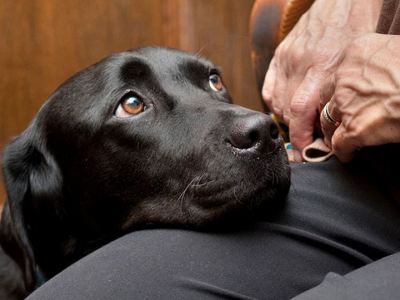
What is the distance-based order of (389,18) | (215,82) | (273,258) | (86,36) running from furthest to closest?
(86,36) → (215,82) → (389,18) → (273,258)

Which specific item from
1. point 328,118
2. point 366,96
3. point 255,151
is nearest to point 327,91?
point 328,118

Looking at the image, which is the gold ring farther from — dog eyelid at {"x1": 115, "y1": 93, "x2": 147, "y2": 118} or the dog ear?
the dog ear

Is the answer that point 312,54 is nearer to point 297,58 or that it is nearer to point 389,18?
point 297,58

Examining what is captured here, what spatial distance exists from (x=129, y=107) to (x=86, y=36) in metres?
1.78

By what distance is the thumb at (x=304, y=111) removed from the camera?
129 cm

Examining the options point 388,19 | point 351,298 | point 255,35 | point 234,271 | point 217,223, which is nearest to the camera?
point 351,298

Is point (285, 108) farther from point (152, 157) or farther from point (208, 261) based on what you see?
point (208, 261)

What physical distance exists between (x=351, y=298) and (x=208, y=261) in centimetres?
27

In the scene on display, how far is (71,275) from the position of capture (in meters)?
0.89

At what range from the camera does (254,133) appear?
94 centimetres

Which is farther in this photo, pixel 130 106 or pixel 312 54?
pixel 312 54

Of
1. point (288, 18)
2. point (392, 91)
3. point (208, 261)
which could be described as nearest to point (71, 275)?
point (208, 261)

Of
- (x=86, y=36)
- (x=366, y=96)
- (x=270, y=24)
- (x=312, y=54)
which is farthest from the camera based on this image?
(x=86, y=36)

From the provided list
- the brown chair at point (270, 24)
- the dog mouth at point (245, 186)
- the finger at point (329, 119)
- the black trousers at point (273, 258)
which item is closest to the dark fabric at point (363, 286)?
the black trousers at point (273, 258)
